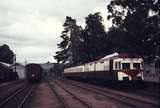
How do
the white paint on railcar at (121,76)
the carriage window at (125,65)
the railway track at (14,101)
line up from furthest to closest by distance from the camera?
the carriage window at (125,65) → the white paint on railcar at (121,76) → the railway track at (14,101)

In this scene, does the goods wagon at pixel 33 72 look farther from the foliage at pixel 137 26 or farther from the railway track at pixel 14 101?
the railway track at pixel 14 101

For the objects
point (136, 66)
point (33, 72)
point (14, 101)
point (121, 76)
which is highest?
point (136, 66)

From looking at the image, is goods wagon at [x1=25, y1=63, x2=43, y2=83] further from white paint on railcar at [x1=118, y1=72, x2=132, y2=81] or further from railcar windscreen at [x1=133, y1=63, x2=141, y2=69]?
railcar windscreen at [x1=133, y1=63, x2=141, y2=69]

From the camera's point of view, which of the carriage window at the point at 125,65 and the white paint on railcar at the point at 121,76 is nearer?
the white paint on railcar at the point at 121,76

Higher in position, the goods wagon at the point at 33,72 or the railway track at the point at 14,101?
the goods wagon at the point at 33,72

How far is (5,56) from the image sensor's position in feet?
444

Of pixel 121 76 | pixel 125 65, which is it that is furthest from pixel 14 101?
pixel 125 65

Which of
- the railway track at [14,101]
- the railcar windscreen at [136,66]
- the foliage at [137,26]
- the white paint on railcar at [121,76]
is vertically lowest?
the railway track at [14,101]

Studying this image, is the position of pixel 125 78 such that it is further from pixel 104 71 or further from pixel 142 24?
pixel 142 24

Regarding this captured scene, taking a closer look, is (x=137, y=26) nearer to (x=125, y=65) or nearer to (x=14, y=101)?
(x=125, y=65)

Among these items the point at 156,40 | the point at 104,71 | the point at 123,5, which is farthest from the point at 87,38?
the point at 104,71

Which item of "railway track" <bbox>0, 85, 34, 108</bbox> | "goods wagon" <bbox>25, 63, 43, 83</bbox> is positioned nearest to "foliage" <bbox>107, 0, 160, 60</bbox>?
"goods wagon" <bbox>25, 63, 43, 83</bbox>

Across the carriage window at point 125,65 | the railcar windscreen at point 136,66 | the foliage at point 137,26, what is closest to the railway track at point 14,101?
the carriage window at point 125,65

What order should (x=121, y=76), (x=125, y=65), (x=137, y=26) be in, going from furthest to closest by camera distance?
1. (x=137, y=26)
2. (x=125, y=65)
3. (x=121, y=76)
